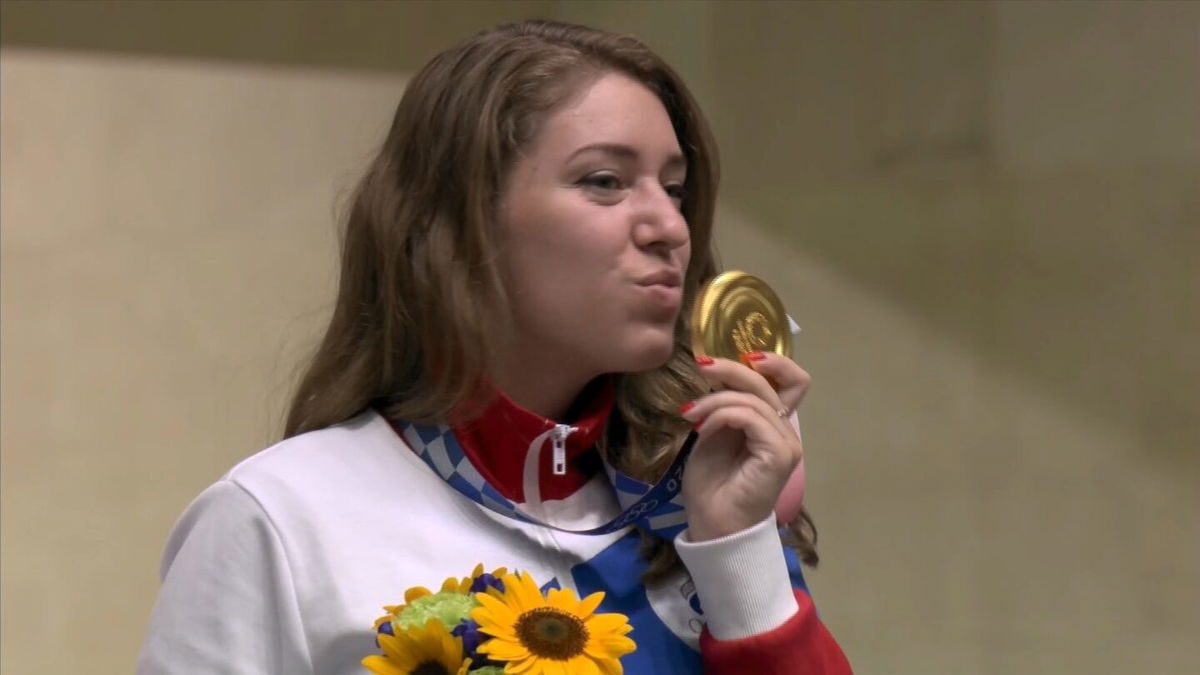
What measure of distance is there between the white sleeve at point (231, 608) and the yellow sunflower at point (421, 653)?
0.58ft

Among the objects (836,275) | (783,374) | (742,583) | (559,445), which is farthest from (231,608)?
(836,275)

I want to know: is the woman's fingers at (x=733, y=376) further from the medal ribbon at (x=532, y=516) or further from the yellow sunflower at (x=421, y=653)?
the yellow sunflower at (x=421, y=653)

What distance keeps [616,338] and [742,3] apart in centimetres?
120

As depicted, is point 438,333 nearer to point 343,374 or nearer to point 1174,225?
point 343,374

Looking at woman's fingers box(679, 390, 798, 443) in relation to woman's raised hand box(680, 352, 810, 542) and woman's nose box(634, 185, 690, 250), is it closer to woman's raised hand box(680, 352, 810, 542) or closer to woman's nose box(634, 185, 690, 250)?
woman's raised hand box(680, 352, 810, 542)

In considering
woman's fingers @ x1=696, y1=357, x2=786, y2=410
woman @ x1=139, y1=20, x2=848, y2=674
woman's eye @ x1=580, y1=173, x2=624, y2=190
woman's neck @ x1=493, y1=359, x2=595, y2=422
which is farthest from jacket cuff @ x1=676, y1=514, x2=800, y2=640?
woman's eye @ x1=580, y1=173, x2=624, y2=190

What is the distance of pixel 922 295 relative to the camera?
6.63 ft

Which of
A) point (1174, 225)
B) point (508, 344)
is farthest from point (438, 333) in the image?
point (1174, 225)

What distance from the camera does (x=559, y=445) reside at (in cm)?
124

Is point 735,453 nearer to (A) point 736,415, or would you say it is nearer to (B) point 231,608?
(A) point 736,415

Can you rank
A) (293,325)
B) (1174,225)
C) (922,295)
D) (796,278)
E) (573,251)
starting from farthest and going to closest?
1. (293,325)
2. (796,278)
3. (922,295)
4. (1174,225)
5. (573,251)

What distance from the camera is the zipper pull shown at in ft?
4.04

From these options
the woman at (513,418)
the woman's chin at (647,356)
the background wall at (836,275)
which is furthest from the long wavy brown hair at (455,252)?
the background wall at (836,275)

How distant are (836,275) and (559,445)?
1032 mm
